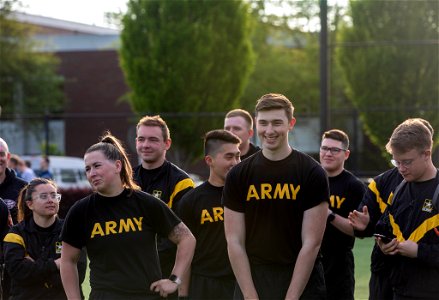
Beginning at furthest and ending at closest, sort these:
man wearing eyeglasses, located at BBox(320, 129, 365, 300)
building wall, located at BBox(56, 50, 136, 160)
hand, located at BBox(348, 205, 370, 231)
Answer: building wall, located at BBox(56, 50, 136, 160) < man wearing eyeglasses, located at BBox(320, 129, 365, 300) < hand, located at BBox(348, 205, 370, 231)

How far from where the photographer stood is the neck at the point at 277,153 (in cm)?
609

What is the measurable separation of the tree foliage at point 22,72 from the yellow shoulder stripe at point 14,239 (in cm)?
3212

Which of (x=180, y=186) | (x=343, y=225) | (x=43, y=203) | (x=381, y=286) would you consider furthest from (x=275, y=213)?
(x=43, y=203)

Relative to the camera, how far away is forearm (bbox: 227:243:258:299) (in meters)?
6.00

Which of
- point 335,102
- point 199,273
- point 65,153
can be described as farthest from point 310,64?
point 199,273

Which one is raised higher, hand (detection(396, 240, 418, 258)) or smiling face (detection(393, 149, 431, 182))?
smiling face (detection(393, 149, 431, 182))

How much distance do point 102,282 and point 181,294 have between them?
1.63 m

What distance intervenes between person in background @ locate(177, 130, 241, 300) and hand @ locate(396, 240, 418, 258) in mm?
1760

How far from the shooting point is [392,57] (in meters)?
32.2

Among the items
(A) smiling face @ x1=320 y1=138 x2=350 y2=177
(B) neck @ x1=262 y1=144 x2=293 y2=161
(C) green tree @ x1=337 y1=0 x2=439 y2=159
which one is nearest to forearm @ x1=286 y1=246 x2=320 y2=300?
(B) neck @ x1=262 y1=144 x2=293 y2=161

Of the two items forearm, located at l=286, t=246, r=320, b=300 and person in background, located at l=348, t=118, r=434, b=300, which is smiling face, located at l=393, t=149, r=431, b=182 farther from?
forearm, located at l=286, t=246, r=320, b=300

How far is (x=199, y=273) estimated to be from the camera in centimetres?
768

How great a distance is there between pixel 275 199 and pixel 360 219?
129 centimetres

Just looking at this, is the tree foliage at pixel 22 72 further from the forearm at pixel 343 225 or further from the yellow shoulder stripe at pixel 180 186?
the forearm at pixel 343 225
